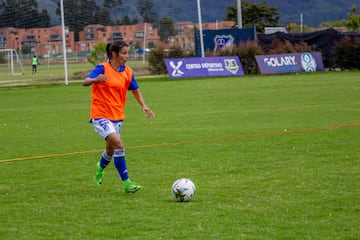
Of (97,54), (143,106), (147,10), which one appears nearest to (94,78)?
(143,106)

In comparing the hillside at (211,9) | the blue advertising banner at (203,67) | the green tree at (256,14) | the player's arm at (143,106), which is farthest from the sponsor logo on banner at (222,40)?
the player's arm at (143,106)

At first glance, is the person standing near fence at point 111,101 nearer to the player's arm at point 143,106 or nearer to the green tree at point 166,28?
the player's arm at point 143,106

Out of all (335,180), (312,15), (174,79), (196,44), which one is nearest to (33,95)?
(174,79)

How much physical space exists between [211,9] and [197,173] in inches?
2289

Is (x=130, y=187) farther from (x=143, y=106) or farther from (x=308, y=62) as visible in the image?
(x=308, y=62)

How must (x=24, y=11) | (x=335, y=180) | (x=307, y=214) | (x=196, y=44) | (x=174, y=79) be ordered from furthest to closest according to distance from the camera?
1. (x=196, y=44)
2. (x=24, y=11)
3. (x=174, y=79)
4. (x=335, y=180)
5. (x=307, y=214)

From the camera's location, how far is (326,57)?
159 ft

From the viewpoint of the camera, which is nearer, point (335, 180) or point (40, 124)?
point (335, 180)

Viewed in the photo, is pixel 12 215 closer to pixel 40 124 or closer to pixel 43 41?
pixel 40 124

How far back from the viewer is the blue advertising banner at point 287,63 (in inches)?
1764

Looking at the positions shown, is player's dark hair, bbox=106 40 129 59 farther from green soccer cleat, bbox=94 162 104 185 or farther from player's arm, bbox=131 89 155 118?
green soccer cleat, bbox=94 162 104 185

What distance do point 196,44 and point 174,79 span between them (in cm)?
692

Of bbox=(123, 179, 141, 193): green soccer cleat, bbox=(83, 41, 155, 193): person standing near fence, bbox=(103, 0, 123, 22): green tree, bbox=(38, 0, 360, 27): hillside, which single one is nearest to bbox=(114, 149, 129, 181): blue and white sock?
bbox=(83, 41, 155, 193): person standing near fence

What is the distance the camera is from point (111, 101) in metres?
10.6
